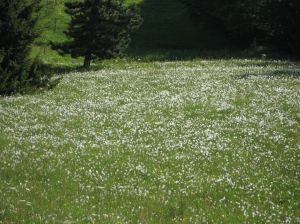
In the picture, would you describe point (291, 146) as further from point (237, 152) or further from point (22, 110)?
point (22, 110)

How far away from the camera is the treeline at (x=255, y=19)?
122 ft

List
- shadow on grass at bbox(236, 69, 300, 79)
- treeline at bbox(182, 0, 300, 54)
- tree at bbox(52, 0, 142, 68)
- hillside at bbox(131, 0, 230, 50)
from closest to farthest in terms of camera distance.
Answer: shadow on grass at bbox(236, 69, 300, 79) < tree at bbox(52, 0, 142, 68) < treeline at bbox(182, 0, 300, 54) < hillside at bbox(131, 0, 230, 50)

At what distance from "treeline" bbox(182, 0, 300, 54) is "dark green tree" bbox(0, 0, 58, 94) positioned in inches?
974

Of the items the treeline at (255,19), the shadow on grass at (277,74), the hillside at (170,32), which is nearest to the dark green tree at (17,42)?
the shadow on grass at (277,74)

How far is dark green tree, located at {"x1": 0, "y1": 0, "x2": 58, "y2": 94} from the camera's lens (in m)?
20.8

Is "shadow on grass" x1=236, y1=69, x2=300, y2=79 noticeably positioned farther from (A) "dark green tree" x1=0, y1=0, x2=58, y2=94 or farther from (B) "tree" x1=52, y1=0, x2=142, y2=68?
(A) "dark green tree" x1=0, y1=0, x2=58, y2=94

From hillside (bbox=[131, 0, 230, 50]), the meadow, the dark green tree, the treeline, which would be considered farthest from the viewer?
hillside (bbox=[131, 0, 230, 50])

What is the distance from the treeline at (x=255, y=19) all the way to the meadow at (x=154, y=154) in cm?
1750

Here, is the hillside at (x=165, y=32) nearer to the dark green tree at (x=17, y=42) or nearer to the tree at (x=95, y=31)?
the tree at (x=95, y=31)

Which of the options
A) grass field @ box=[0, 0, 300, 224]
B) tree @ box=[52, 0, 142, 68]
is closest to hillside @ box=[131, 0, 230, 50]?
tree @ box=[52, 0, 142, 68]

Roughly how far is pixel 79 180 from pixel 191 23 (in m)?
63.0

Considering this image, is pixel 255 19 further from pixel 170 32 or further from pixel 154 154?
pixel 154 154

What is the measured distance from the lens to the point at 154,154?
1177cm

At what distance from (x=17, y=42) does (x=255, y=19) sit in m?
33.5
